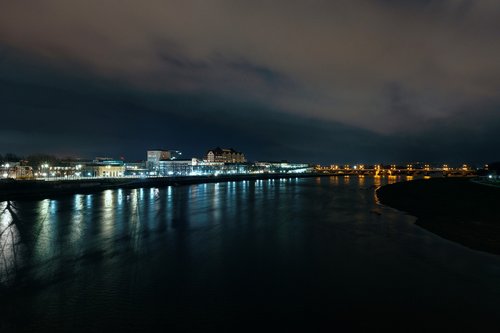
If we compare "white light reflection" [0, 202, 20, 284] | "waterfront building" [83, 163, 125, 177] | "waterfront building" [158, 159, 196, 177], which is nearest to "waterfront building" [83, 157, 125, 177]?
"waterfront building" [83, 163, 125, 177]

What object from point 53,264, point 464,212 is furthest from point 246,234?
point 464,212

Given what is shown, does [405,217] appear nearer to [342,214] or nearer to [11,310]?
[342,214]

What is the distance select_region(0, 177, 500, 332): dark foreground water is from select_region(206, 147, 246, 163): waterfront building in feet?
535

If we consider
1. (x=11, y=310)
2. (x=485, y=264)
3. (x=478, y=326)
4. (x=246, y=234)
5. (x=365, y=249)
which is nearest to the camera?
(x=478, y=326)

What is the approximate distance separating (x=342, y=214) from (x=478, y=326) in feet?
66.9

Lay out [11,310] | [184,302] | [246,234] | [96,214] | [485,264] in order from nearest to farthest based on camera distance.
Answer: [11,310] < [184,302] < [485,264] < [246,234] < [96,214]

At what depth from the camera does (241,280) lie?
10977 mm

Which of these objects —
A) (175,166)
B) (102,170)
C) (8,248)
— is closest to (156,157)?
(175,166)

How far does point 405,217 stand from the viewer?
966 inches

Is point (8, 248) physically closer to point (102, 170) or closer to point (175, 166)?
point (102, 170)

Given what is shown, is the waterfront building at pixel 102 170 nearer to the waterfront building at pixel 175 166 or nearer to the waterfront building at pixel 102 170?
the waterfront building at pixel 102 170

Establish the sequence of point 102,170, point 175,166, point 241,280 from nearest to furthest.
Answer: point 241,280 < point 102,170 < point 175,166

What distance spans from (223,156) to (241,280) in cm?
17572

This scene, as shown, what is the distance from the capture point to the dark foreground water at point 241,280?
8125 millimetres
